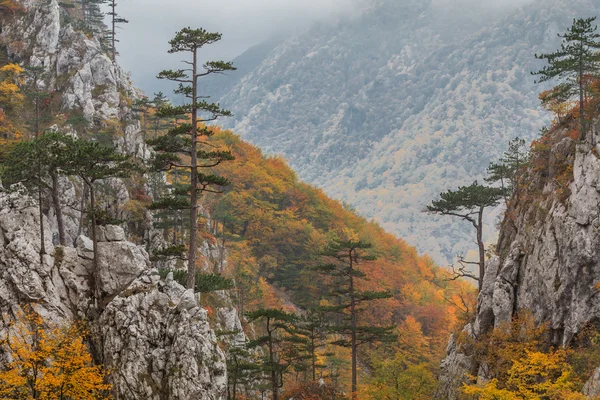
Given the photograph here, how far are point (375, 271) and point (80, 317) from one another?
54.4 meters

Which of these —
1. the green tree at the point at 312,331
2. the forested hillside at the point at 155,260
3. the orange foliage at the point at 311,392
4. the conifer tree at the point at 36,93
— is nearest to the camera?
the forested hillside at the point at 155,260

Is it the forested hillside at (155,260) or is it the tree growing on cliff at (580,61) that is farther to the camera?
the tree growing on cliff at (580,61)

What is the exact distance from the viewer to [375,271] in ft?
255

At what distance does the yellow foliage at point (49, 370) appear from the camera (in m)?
23.7

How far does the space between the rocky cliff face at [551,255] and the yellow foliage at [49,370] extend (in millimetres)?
22664

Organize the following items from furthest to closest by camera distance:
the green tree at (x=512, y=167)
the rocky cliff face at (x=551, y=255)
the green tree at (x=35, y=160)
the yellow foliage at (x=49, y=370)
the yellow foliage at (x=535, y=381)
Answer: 1. the green tree at (x=512, y=167)
2. the rocky cliff face at (x=551, y=255)
3. the green tree at (x=35, y=160)
4. the yellow foliage at (x=535, y=381)
5. the yellow foliage at (x=49, y=370)

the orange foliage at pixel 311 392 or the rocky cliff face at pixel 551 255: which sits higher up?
the rocky cliff face at pixel 551 255

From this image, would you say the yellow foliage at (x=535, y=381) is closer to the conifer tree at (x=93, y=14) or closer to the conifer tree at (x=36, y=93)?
the conifer tree at (x=36, y=93)

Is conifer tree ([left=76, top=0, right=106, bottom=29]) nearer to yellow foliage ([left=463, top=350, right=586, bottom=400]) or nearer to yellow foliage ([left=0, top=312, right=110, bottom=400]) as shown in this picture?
yellow foliage ([left=0, top=312, right=110, bottom=400])

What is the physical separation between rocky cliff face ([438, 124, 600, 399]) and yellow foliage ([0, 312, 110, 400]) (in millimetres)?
22664

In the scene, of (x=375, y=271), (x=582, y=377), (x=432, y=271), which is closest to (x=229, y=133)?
(x=375, y=271)

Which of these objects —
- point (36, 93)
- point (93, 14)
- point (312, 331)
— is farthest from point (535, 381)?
point (93, 14)

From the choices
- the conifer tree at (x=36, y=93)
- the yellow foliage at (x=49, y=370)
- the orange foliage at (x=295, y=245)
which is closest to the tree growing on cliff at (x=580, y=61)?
the yellow foliage at (x=49, y=370)

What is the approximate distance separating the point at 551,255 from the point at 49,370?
2781cm
